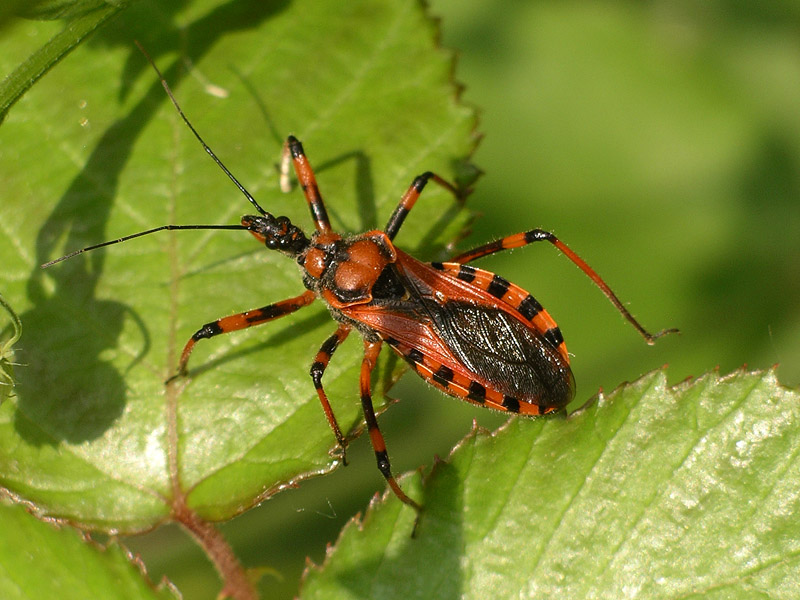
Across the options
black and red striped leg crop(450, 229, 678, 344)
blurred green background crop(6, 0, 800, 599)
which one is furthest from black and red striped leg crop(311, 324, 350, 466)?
blurred green background crop(6, 0, 800, 599)

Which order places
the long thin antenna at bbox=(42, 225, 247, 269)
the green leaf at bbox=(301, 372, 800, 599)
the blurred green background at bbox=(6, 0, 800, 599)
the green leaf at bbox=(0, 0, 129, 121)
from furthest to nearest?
the blurred green background at bbox=(6, 0, 800, 599) → the long thin antenna at bbox=(42, 225, 247, 269) → the green leaf at bbox=(301, 372, 800, 599) → the green leaf at bbox=(0, 0, 129, 121)

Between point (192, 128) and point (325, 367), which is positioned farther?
point (192, 128)

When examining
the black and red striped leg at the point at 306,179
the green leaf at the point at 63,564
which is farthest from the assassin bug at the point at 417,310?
the green leaf at the point at 63,564

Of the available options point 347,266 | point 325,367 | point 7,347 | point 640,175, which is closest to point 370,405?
point 325,367

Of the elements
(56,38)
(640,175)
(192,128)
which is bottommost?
(640,175)

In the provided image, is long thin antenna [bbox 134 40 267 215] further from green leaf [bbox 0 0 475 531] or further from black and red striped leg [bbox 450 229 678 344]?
black and red striped leg [bbox 450 229 678 344]

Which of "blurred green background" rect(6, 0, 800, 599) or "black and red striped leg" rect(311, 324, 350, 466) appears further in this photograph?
"blurred green background" rect(6, 0, 800, 599)

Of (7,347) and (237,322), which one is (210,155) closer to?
(237,322)

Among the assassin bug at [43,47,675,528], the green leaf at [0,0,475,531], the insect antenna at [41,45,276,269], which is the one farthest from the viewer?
the assassin bug at [43,47,675,528]
